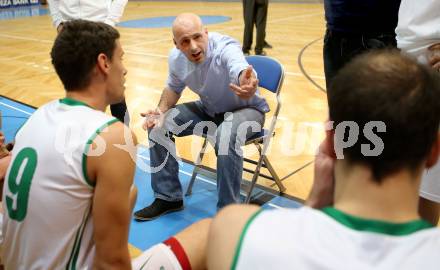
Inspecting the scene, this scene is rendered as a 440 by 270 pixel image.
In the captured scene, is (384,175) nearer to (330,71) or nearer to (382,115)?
(382,115)

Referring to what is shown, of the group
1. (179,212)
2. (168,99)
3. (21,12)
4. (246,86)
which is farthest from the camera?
(21,12)

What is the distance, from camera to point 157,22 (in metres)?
14.1

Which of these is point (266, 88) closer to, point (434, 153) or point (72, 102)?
point (72, 102)

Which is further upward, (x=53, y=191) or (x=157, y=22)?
(x=53, y=191)

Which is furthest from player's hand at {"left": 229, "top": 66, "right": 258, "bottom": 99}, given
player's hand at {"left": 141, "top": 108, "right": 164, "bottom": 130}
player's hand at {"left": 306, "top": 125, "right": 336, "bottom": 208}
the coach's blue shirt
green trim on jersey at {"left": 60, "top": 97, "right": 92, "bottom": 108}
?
player's hand at {"left": 306, "top": 125, "right": 336, "bottom": 208}

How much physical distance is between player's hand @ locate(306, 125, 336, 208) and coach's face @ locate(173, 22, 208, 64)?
2108 millimetres

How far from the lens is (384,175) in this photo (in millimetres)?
896

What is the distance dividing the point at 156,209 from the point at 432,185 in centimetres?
187

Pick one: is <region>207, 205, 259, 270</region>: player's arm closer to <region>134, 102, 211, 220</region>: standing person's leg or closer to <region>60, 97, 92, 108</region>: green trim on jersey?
<region>60, 97, 92, 108</region>: green trim on jersey

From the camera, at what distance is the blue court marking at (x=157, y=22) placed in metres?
→ 13.3

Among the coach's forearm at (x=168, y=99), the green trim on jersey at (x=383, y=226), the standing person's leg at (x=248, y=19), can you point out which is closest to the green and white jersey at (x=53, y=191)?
the green trim on jersey at (x=383, y=226)

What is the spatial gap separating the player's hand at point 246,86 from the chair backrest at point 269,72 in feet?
1.16

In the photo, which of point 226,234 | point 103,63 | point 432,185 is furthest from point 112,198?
point 432,185

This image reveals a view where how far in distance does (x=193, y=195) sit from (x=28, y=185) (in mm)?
2007
